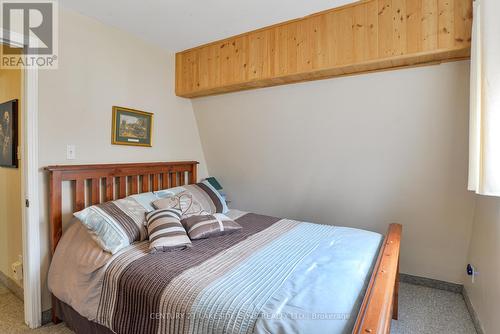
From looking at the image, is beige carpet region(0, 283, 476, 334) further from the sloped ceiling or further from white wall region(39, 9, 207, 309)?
the sloped ceiling

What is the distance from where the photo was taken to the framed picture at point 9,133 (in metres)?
2.18

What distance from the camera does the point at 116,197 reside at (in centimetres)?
240

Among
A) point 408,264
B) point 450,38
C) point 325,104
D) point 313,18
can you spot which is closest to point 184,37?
point 313,18

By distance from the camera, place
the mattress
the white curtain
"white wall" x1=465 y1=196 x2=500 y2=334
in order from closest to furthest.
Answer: the mattress
the white curtain
"white wall" x1=465 y1=196 x2=500 y2=334

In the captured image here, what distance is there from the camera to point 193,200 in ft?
8.05

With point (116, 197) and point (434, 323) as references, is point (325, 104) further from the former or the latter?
point (116, 197)

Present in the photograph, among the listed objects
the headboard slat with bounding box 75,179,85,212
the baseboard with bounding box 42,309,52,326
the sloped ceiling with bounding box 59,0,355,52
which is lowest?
the baseboard with bounding box 42,309,52,326

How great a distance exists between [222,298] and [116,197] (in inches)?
65.9

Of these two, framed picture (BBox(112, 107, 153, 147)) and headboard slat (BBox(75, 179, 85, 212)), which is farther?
framed picture (BBox(112, 107, 153, 147))

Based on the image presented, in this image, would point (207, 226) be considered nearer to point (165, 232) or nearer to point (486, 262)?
point (165, 232)

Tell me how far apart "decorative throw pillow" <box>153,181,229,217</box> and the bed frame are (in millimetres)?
348

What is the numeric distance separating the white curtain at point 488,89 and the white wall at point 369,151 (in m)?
0.41

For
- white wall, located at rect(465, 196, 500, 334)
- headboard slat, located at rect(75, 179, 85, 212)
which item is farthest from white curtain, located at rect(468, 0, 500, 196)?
headboard slat, located at rect(75, 179, 85, 212)

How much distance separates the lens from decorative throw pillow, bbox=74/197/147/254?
1723 millimetres
